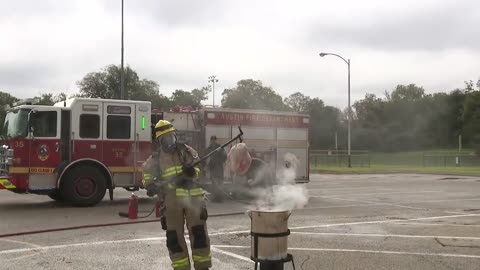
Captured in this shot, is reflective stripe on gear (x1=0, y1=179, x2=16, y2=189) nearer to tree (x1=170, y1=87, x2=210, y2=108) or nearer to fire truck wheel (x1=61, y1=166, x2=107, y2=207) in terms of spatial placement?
fire truck wheel (x1=61, y1=166, x2=107, y2=207)

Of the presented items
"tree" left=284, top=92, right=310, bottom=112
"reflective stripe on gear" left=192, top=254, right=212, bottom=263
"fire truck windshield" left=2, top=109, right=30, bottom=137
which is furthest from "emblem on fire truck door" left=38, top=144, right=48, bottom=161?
"tree" left=284, top=92, right=310, bottom=112

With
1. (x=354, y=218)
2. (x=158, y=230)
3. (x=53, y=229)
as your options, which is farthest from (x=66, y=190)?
(x=354, y=218)

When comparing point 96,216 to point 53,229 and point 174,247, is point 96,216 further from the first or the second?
point 174,247

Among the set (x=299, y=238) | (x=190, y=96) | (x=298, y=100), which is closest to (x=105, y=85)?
(x=190, y=96)

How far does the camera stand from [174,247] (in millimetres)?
5848

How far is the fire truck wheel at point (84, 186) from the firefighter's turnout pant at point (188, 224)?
7943mm

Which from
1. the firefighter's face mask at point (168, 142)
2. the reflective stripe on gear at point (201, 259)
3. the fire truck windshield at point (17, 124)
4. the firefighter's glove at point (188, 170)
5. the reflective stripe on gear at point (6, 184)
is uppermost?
the fire truck windshield at point (17, 124)

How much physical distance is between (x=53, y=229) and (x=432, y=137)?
93.1 m

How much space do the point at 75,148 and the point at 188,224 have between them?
27.0 ft

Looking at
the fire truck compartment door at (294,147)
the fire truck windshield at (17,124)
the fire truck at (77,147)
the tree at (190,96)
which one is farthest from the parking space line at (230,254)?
the tree at (190,96)

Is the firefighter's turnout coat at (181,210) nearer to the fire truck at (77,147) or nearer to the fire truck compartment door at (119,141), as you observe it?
the fire truck at (77,147)

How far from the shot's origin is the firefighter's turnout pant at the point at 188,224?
580 centimetres

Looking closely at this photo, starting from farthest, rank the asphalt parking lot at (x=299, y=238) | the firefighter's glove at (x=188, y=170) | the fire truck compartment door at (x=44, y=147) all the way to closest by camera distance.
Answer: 1. the fire truck compartment door at (x=44, y=147)
2. the asphalt parking lot at (x=299, y=238)
3. the firefighter's glove at (x=188, y=170)

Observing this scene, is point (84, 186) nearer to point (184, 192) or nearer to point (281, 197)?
point (281, 197)
